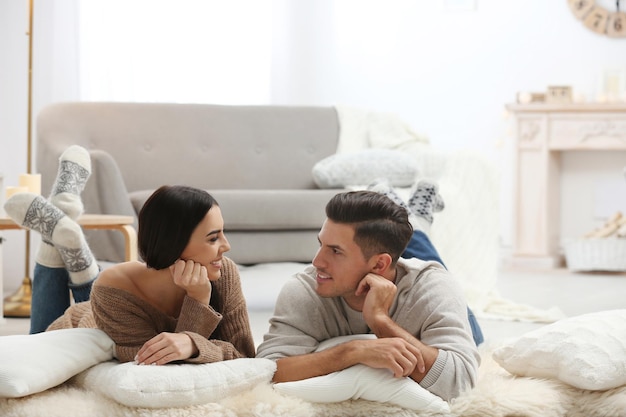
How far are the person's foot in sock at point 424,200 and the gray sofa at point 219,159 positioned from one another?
991 millimetres

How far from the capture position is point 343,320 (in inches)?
74.2

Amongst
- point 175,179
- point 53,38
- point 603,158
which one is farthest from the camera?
point 603,158

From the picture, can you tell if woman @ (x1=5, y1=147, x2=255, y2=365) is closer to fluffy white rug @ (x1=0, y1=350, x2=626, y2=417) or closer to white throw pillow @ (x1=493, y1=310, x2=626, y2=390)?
fluffy white rug @ (x1=0, y1=350, x2=626, y2=417)

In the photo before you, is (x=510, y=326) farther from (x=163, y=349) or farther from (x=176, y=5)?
(x=176, y=5)

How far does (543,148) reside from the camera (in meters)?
5.99

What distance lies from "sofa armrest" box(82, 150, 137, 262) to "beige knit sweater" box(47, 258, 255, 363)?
A: 1911 millimetres

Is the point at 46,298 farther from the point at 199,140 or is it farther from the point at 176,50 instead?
the point at 176,50

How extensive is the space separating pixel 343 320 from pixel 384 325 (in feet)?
0.60

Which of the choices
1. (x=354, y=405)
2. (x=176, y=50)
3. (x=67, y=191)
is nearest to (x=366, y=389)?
(x=354, y=405)

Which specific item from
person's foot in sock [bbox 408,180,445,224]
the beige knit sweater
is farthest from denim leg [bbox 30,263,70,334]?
person's foot in sock [bbox 408,180,445,224]

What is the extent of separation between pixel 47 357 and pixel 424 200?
151 cm

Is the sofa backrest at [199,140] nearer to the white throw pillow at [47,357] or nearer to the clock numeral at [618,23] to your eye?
the clock numeral at [618,23]

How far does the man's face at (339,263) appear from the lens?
178 centimetres

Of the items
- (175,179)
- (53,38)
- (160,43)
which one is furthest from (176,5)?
(175,179)
